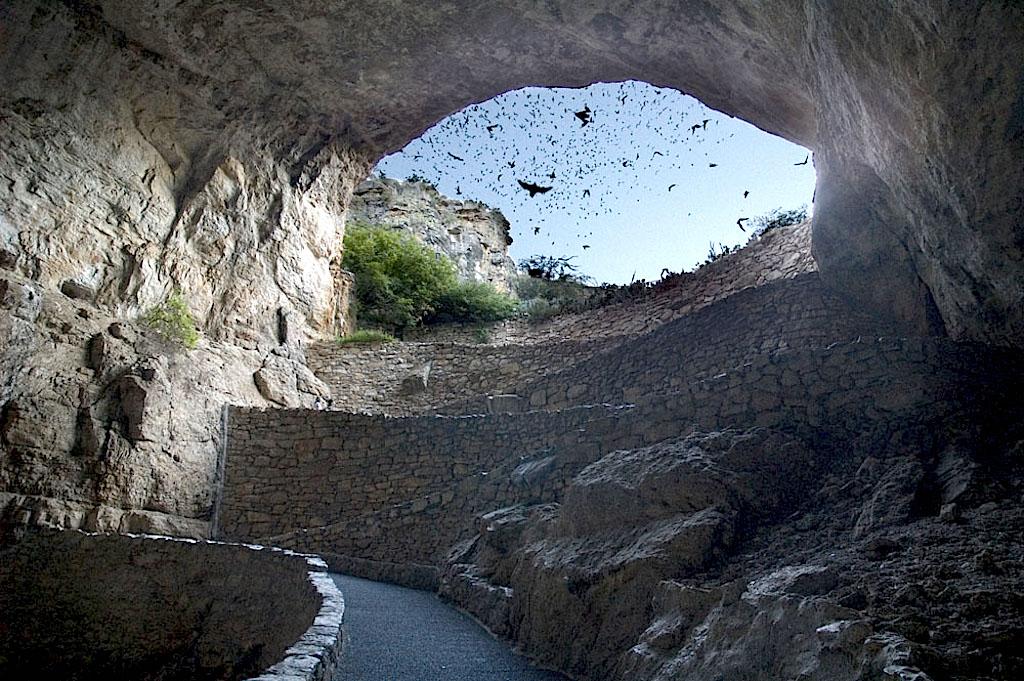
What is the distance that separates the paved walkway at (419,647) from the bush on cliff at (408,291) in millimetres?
11440

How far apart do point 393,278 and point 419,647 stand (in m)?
14.2

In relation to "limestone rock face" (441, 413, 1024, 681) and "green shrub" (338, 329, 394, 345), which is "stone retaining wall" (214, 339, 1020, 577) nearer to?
"limestone rock face" (441, 413, 1024, 681)

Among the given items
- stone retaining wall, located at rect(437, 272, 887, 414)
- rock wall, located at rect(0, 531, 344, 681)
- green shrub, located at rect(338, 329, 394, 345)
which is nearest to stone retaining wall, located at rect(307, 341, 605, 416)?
green shrub, located at rect(338, 329, 394, 345)

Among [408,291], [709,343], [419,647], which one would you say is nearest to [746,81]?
[709,343]

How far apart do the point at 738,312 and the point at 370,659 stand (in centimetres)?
797

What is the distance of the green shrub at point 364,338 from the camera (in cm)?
1458

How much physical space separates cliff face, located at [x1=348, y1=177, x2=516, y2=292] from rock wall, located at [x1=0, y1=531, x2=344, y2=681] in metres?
16.5

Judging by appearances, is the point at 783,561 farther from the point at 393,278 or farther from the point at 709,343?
the point at 393,278

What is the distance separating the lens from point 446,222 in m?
25.3

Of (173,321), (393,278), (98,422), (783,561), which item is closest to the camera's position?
(783,561)

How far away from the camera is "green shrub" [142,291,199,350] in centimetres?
1012

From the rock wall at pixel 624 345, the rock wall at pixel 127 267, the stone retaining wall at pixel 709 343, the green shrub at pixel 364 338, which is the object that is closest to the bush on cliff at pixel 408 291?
the rock wall at pixel 624 345

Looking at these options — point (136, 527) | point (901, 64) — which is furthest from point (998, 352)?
point (136, 527)

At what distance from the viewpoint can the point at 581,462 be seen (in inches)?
256
